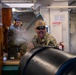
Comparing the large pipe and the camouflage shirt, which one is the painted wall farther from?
the large pipe

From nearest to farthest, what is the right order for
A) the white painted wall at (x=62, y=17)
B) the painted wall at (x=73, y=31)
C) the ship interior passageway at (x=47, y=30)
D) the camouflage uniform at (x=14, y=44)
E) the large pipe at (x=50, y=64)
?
the large pipe at (x=50, y=64) → the ship interior passageway at (x=47, y=30) → the camouflage uniform at (x=14, y=44) → the white painted wall at (x=62, y=17) → the painted wall at (x=73, y=31)

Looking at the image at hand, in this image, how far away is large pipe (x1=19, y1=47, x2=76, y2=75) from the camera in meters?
0.94

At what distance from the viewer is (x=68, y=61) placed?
977 millimetres

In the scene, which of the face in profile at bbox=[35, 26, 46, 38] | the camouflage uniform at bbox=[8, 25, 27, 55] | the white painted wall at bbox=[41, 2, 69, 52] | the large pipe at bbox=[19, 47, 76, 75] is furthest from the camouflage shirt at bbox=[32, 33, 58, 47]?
the white painted wall at bbox=[41, 2, 69, 52]

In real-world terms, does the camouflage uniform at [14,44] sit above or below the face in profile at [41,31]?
below

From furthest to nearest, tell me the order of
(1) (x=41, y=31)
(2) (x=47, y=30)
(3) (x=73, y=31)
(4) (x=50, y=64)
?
(3) (x=73, y=31) → (2) (x=47, y=30) → (1) (x=41, y=31) → (4) (x=50, y=64)

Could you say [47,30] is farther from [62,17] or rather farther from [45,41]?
[45,41]

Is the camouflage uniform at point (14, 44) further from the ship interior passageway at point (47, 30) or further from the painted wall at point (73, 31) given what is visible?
the painted wall at point (73, 31)

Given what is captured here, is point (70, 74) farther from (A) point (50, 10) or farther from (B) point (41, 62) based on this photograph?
(A) point (50, 10)

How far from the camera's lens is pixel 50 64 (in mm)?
1026

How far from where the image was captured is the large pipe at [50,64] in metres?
0.94

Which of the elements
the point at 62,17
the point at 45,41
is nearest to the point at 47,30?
the point at 62,17

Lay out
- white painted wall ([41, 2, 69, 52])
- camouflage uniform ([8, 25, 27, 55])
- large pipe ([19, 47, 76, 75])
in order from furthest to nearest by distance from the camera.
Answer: white painted wall ([41, 2, 69, 52]) → camouflage uniform ([8, 25, 27, 55]) → large pipe ([19, 47, 76, 75])

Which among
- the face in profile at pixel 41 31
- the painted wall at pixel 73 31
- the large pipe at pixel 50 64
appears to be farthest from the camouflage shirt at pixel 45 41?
the painted wall at pixel 73 31
